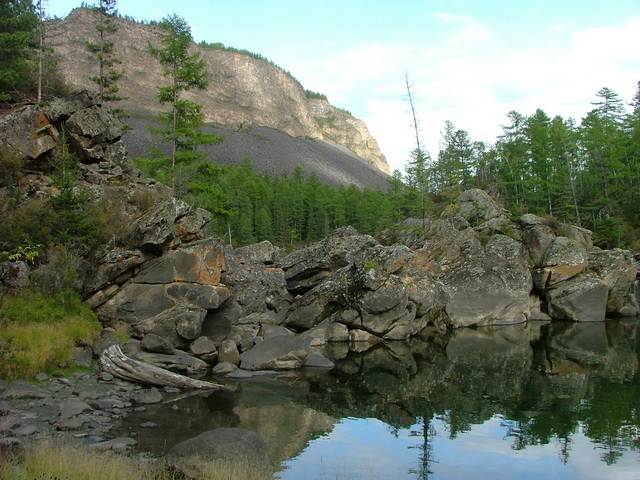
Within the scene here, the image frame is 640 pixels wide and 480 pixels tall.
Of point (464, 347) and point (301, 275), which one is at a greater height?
→ point (301, 275)

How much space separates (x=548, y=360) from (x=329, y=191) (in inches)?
3200

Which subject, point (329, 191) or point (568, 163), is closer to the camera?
point (568, 163)

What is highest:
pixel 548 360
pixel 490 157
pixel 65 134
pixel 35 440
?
pixel 490 157

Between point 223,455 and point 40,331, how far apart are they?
1081cm

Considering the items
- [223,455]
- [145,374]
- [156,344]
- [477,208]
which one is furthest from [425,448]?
[477,208]

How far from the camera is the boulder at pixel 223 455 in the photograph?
9.94 metres

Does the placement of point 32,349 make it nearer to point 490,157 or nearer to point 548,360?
point 548,360

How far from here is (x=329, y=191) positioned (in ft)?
340

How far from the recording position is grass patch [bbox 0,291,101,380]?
1631 centimetres

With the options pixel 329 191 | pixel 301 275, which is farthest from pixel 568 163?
pixel 329 191

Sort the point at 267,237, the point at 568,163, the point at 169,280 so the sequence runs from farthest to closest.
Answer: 1. the point at 267,237
2. the point at 568,163
3. the point at 169,280

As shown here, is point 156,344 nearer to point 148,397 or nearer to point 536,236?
point 148,397

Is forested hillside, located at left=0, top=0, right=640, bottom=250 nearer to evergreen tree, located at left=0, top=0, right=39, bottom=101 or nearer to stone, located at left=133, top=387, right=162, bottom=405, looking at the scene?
evergreen tree, located at left=0, top=0, right=39, bottom=101

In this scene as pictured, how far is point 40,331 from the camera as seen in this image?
59.8ft
